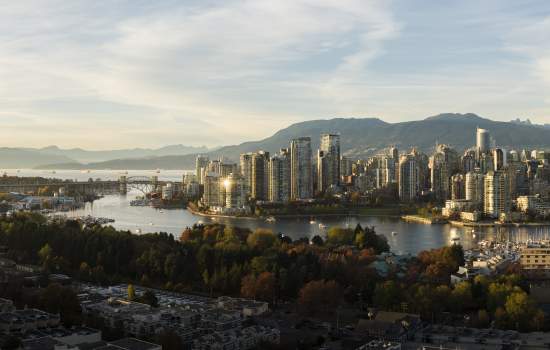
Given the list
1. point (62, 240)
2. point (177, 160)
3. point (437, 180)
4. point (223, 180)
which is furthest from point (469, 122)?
point (62, 240)

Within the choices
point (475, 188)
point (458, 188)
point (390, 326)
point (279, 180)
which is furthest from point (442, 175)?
point (390, 326)

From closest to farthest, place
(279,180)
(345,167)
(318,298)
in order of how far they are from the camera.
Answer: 1. (318,298)
2. (279,180)
3. (345,167)

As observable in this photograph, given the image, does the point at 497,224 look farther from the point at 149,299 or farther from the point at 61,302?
the point at 61,302

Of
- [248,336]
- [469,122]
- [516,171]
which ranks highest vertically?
[469,122]

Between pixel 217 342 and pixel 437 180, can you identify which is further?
pixel 437 180

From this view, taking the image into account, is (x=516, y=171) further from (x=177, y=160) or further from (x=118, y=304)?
(x=177, y=160)

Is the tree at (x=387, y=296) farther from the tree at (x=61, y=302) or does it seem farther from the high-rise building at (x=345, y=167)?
the high-rise building at (x=345, y=167)
